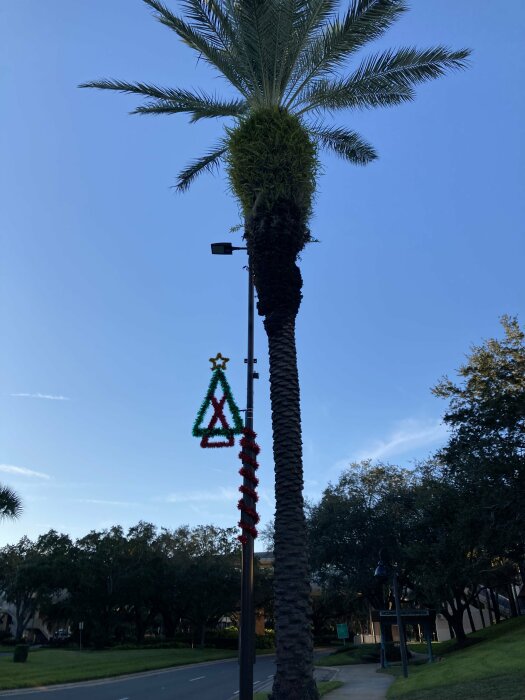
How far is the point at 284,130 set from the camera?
11.8 m

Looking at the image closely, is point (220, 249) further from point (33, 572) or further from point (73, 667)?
point (33, 572)

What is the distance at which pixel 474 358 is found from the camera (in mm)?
30219

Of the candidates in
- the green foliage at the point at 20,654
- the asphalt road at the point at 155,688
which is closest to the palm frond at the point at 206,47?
the asphalt road at the point at 155,688

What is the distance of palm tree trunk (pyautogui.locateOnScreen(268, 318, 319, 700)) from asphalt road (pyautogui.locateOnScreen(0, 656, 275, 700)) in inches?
485

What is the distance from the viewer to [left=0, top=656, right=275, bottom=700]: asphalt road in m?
18.7

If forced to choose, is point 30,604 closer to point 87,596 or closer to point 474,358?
point 87,596

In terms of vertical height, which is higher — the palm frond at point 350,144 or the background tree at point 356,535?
the palm frond at point 350,144

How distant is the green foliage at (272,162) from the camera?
11.5 m

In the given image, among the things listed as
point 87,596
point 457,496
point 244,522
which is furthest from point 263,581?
point 244,522

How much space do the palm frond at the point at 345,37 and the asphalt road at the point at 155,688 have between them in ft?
62.2

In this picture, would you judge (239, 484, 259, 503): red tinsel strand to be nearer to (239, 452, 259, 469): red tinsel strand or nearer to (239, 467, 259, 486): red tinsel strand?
(239, 467, 259, 486): red tinsel strand

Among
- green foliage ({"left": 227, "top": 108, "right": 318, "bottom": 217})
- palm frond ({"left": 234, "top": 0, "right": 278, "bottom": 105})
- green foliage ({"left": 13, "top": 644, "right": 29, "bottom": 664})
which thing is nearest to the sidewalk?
green foliage ({"left": 227, "top": 108, "right": 318, "bottom": 217})

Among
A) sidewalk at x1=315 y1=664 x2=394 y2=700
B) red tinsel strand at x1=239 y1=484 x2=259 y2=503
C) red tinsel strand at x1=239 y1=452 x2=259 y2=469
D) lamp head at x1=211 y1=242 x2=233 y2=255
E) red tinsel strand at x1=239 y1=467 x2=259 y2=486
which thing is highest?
lamp head at x1=211 y1=242 x2=233 y2=255

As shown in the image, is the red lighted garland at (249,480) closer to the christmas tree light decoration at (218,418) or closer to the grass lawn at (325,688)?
the christmas tree light decoration at (218,418)
